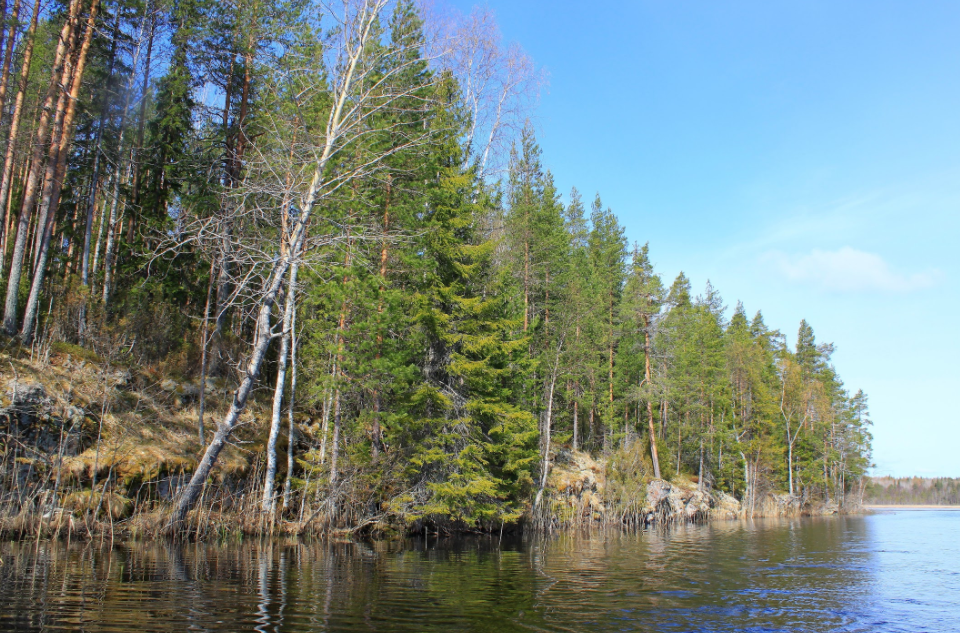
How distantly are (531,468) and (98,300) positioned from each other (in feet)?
57.6

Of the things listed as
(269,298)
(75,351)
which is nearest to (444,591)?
(269,298)

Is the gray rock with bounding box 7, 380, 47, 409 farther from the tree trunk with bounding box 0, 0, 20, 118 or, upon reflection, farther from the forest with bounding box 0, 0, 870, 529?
the tree trunk with bounding box 0, 0, 20, 118

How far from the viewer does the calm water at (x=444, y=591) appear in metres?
6.73

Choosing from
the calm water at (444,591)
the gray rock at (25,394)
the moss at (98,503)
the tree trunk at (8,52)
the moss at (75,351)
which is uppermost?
the tree trunk at (8,52)

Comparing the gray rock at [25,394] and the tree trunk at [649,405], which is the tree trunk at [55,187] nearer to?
Answer: the gray rock at [25,394]

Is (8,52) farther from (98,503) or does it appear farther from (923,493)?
(923,493)

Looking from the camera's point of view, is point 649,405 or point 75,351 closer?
point 75,351

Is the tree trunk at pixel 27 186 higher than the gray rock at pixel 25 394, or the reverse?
the tree trunk at pixel 27 186

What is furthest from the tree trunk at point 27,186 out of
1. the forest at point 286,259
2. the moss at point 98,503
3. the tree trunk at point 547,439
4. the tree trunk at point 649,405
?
the tree trunk at point 649,405

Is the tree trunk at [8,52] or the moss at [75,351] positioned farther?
the tree trunk at [8,52]

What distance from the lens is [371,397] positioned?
1866 cm

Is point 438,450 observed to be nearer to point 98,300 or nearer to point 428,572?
point 428,572

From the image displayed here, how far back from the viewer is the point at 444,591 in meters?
9.11

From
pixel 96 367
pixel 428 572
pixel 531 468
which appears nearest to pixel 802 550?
pixel 531 468
